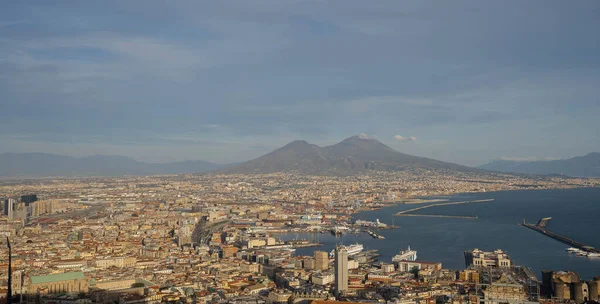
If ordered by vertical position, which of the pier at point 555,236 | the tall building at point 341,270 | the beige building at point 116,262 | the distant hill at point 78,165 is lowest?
the beige building at point 116,262

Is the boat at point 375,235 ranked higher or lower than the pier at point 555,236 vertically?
lower

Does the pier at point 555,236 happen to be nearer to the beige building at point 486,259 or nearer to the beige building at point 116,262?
the beige building at point 486,259

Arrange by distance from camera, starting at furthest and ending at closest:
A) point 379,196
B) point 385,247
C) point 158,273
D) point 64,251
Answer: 1. point 379,196
2. point 385,247
3. point 64,251
4. point 158,273

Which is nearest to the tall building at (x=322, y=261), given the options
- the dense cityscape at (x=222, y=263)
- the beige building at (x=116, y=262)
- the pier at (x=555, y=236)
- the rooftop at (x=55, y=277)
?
the dense cityscape at (x=222, y=263)

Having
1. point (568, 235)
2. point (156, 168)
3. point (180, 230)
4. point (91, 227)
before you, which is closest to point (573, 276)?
point (568, 235)

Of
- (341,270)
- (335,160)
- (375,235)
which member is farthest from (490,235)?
(335,160)

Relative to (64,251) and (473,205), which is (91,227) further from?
(473,205)

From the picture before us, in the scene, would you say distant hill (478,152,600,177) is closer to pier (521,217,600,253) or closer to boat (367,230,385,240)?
pier (521,217,600,253)
